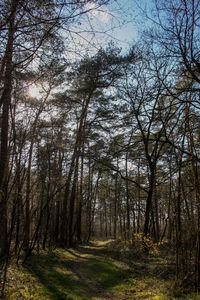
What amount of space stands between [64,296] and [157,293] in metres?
2.25

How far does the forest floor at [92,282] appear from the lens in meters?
4.69

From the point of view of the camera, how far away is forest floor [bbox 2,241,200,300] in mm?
4691

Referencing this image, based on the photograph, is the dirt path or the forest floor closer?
the forest floor

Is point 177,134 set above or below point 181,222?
above

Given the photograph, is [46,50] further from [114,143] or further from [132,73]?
[132,73]

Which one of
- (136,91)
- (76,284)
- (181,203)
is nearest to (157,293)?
(181,203)

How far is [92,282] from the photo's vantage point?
21.1 ft

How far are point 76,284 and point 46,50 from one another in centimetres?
638

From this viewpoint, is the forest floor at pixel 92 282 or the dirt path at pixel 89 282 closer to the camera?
the forest floor at pixel 92 282

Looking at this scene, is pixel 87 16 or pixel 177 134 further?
pixel 177 134

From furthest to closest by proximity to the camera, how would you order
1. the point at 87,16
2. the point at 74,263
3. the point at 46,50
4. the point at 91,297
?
the point at 74,263, the point at 91,297, the point at 46,50, the point at 87,16

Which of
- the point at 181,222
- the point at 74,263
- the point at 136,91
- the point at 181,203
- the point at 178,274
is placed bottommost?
the point at 74,263

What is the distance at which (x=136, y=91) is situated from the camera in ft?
27.0

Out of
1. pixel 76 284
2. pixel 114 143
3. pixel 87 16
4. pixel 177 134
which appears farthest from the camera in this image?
pixel 114 143
